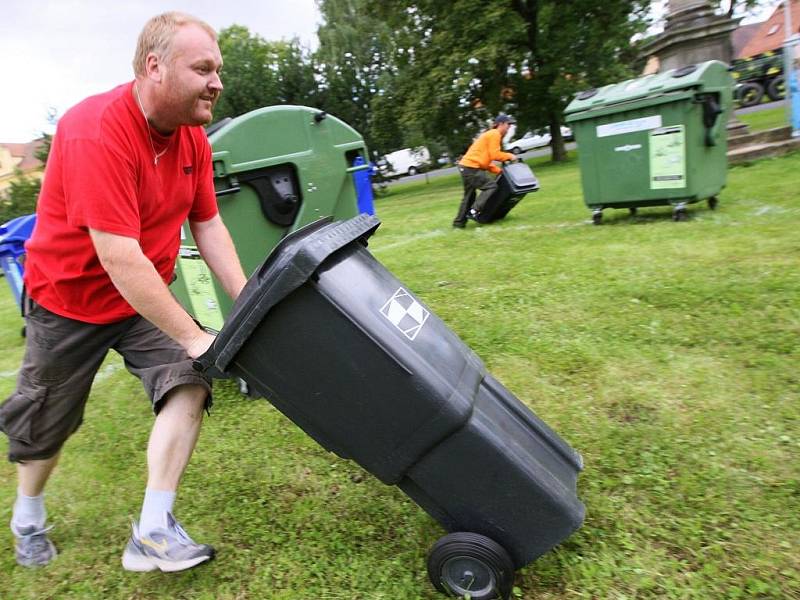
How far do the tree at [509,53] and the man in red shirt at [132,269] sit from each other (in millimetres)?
17099

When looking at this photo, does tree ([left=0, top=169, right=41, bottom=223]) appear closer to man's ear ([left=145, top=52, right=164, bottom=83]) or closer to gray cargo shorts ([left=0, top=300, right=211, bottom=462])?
gray cargo shorts ([left=0, top=300, right=211, bottom=462])

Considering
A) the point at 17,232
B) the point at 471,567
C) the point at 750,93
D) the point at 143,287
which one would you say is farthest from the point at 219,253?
the point at 750,93

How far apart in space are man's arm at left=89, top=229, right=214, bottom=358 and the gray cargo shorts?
0.99 ft

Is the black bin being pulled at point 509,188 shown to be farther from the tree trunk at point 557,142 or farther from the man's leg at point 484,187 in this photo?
the tree trunk at point 557,142

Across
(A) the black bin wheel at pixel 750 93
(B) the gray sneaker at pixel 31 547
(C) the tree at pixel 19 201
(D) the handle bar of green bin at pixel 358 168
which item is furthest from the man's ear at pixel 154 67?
(A) the black bin wheel at pixel 750 93

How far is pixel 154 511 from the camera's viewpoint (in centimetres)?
190

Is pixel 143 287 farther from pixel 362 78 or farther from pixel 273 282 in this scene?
pixel 362 78

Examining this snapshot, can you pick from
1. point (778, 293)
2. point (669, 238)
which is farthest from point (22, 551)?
point (669, 238)

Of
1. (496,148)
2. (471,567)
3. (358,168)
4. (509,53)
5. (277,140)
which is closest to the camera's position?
(471,567)

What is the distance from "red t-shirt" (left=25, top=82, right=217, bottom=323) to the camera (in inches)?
62.6

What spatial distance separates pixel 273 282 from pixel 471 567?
3.41 ft

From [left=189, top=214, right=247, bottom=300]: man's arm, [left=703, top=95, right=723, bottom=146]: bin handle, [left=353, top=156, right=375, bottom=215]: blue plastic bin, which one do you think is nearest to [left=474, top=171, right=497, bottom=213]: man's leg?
[left=703, top=95, right=723, bottom=146]: bin handle

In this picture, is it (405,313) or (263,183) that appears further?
(263,183)

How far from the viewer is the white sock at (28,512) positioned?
7.28 ft
